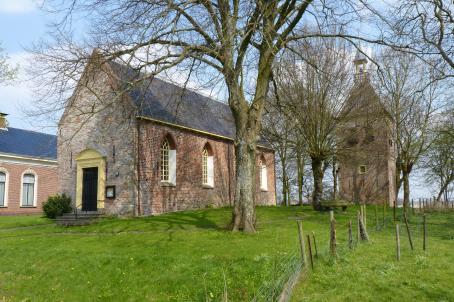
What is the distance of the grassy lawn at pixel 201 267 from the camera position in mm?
8227

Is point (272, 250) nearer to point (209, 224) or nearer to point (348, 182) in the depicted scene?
point (209, 224)

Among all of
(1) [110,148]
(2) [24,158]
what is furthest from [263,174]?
(2) [24,158]

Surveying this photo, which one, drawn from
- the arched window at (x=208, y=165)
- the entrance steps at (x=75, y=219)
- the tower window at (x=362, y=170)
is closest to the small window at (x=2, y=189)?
the entrance steps at (x=75, y=219)

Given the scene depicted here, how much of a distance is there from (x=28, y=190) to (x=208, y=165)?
16796mm

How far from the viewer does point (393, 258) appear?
10492 mm

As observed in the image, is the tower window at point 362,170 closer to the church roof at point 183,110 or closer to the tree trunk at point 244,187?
the church roof at point 183,110

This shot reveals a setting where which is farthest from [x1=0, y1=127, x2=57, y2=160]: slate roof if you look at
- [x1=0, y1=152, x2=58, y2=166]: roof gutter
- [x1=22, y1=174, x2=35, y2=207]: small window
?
[x1=22, y1=174, x2=35, y2=207]: small window

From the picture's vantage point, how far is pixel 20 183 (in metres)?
33.7

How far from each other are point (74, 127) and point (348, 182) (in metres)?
28.6

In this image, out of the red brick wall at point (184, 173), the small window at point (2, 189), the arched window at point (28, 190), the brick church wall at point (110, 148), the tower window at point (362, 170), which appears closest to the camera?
the brick church wall at point (110, 148)

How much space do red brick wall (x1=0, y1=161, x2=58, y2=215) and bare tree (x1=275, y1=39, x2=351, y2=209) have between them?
21283 millimetres

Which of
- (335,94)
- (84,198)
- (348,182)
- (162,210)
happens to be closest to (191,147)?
(162,210)

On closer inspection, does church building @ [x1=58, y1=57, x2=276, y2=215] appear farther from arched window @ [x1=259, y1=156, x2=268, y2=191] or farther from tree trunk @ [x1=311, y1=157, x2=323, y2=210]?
arched window @ [x1=259, y1=156, x2=268, y2=191]

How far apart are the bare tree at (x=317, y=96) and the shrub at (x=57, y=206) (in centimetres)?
1354
